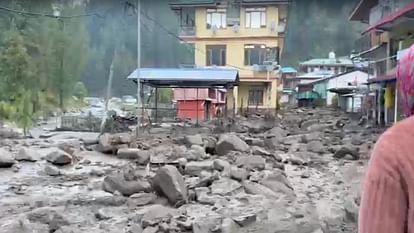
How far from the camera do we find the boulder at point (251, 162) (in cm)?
349

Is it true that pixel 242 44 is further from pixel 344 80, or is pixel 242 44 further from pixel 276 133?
pixel 344 80

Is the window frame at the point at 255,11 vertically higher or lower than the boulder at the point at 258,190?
higher

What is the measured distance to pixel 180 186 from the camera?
8.16ft

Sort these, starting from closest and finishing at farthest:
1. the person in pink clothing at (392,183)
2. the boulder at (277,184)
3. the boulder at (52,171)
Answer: the person in pink clothing at (392,183) → the boulder at (277,184) → the boulder at (52,171)

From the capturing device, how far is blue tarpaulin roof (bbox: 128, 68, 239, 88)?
6.41 m

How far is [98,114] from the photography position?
275 inches

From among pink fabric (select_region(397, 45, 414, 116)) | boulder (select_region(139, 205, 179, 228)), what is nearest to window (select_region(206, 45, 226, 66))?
boulder (select_region(139, 205, 179, 228))

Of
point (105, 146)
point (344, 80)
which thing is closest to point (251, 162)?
point (105, 146)

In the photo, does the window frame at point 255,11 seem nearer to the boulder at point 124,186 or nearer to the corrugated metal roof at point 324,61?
the corrugated metal roof at point 324,61

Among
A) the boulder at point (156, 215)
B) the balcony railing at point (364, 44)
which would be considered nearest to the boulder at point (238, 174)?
the boulder at point (156, 215)

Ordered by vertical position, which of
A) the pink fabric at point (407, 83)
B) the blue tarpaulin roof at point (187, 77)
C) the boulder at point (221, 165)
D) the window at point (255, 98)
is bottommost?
the boulder at point (221, 165)

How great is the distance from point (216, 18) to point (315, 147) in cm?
239

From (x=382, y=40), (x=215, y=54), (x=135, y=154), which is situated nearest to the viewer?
(x=135, y=154)

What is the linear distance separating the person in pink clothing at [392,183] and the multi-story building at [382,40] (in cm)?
429
